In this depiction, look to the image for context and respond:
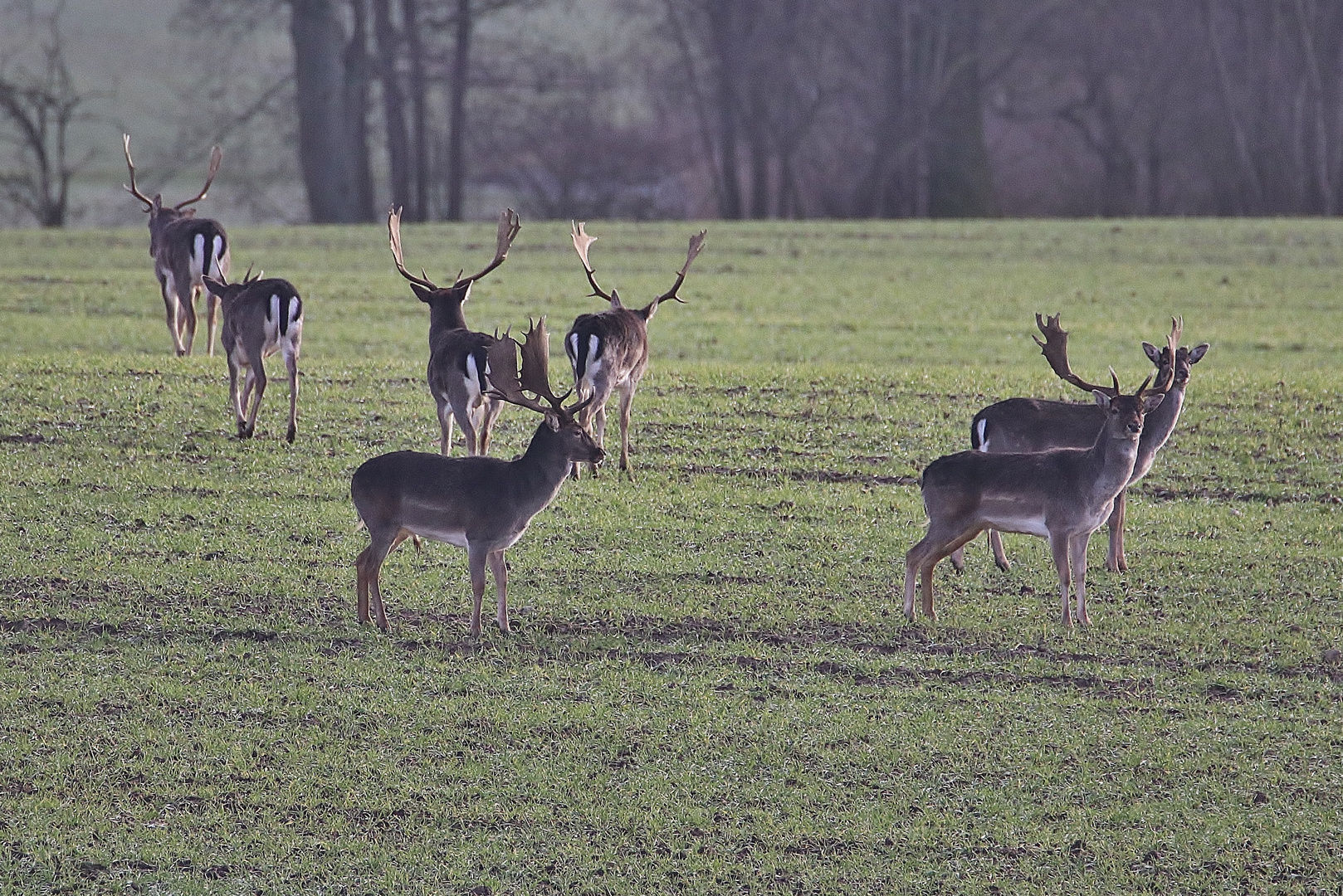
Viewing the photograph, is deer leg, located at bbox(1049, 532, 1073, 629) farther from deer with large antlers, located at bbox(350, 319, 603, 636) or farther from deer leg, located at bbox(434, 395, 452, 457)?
deer leg, located at bbox(434, 395, 452, 457)

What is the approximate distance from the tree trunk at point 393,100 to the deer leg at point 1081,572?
31.4m

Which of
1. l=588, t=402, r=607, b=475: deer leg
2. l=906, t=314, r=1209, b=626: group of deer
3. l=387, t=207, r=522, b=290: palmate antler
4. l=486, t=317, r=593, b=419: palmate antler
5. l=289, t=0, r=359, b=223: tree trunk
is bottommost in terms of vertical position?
l=906, t=314, r=1209, b=626: group of deer

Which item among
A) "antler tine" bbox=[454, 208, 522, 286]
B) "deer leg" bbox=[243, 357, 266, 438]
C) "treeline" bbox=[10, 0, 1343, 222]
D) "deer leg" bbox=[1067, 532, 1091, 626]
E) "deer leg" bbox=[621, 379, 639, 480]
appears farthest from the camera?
"treeline" bbox=[10, 0, 1343, 222]

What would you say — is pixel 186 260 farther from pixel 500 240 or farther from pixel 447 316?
pixel 500 240

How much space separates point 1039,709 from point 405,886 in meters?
3.15

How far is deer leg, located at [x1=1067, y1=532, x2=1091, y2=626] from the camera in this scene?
8828 mm

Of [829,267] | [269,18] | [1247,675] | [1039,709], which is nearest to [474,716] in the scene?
[1039,709]

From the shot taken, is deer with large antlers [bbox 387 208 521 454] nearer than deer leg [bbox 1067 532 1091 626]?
No

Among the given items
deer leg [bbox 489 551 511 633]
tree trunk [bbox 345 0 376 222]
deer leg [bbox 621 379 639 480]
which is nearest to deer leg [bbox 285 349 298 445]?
deer leg [bbox 621 379 639 480]

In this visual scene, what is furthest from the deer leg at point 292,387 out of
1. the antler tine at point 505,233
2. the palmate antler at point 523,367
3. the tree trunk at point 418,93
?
the tree trunk at point 418,93

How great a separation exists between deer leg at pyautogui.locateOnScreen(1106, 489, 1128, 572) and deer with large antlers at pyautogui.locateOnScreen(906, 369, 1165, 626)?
3.70 feet

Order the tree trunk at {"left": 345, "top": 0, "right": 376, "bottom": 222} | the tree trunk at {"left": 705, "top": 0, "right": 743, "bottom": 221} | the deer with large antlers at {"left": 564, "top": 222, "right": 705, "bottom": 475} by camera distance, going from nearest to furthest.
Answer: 1. the deer with large antlers at {"left": 564, "top": 222, "right": 705, "bottom": 475}
2. the tree trunk at {"left": 345, "top": 0, "right": 376, "bottom": 222}
3. the tree trunk at {"left": 705, "top": 0, "right": 743, "bottom": 221}

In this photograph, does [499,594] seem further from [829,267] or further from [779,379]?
[829,267]

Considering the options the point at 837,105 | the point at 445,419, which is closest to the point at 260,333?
the point at 445,419
